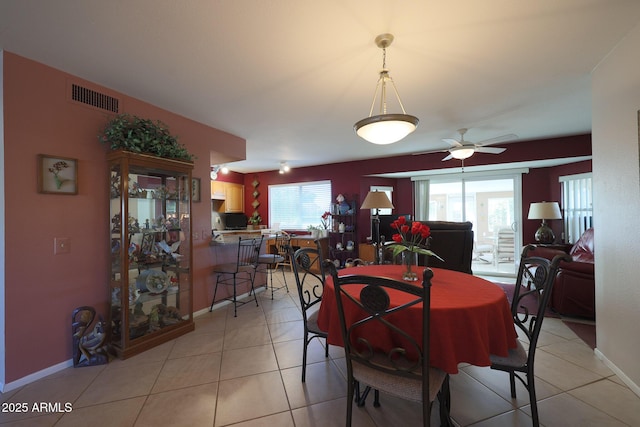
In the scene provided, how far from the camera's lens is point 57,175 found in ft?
7.20

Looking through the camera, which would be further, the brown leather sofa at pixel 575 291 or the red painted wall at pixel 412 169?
the red painted wall at pixel 412 169

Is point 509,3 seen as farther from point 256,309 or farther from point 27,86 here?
point 256,309

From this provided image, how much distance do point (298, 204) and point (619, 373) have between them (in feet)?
18.8

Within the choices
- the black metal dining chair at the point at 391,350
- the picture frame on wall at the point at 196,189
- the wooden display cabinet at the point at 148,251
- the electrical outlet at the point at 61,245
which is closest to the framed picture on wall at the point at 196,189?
the picture frame on wall at the point at 196,189

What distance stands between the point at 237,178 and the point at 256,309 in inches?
174

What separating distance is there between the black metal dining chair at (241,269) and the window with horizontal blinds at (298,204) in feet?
8.68

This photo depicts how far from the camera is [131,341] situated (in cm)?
240

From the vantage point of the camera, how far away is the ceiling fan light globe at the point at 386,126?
1771 mm

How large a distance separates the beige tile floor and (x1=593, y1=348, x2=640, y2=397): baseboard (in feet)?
0.11

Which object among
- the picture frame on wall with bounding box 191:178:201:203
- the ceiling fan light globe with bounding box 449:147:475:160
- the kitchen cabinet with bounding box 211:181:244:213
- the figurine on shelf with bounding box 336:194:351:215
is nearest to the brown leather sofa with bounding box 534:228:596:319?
the ceiling fan light globe with bounding box 449:147:475:160

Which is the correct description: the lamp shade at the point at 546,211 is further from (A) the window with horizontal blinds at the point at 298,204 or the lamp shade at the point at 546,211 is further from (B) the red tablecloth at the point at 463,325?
(B) the red tablecloth at the point at 463,325

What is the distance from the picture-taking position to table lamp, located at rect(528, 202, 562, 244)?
463 cm

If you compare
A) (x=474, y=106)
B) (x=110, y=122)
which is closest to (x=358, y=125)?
(x=474, y=106)

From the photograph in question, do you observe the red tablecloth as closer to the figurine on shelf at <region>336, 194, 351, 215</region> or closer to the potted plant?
the figurine on shelf at <region>336, 194, 351, 215</region>
